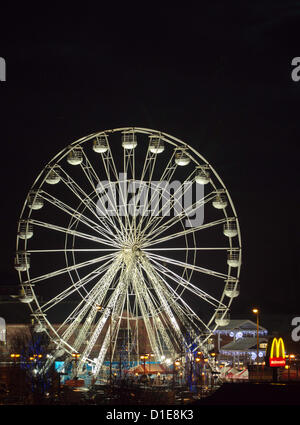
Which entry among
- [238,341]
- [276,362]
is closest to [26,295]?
[276,362]

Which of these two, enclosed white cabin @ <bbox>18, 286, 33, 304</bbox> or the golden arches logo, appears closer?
the golden arches logo

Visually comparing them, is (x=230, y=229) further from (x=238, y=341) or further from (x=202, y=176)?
(x=238, y=341)

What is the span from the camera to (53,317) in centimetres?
11238

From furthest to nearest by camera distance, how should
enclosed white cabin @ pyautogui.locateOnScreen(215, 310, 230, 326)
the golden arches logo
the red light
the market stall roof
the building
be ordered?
1. the building
2. the market stall roof
3. enclosed white cabin @ pyautogui.locateOnScreen(215, 310, 230, 326)
4. the golden arches logo
5. the red light

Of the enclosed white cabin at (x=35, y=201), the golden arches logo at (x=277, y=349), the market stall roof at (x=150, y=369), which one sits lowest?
the market stall roof at (x=150, y=369)

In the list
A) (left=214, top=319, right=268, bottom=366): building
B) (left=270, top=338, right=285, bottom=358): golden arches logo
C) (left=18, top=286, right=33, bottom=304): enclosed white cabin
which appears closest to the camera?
(left=270, top=338, right=285, bottom=358): golden arches logo

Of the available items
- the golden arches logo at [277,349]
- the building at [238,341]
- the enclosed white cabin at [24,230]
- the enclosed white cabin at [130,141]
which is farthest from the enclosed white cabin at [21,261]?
the building at [238,341]

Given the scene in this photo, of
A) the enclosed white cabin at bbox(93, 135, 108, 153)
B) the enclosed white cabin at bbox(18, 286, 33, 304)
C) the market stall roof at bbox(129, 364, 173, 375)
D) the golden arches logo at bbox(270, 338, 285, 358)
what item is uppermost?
the enclosed white cabin at bbox(93, 135, 108, 153)

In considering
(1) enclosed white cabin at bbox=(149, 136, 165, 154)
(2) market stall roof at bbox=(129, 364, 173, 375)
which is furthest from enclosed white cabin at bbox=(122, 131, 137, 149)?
(2) market stall roof at bbox=(129, 364, 173, 375)

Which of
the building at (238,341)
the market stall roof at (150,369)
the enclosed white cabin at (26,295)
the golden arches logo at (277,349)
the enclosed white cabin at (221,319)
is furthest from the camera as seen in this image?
the building at (238,341)

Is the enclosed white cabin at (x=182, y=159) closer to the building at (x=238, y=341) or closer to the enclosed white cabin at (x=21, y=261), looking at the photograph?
the enclosed white cabin at (x=21, y=261)

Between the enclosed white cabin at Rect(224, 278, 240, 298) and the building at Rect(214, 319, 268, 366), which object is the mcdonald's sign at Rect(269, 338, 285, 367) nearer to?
the enclosed white cabin at Rect(224, 278, 240, 298)

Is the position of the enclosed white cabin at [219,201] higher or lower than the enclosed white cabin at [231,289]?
higher

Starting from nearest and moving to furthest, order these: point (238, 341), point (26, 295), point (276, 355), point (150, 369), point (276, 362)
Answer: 1. point (276, 362)
2. point (276, 355)
3. point (26, 295)
4. point (150, 369)
5. point (238, 341)
